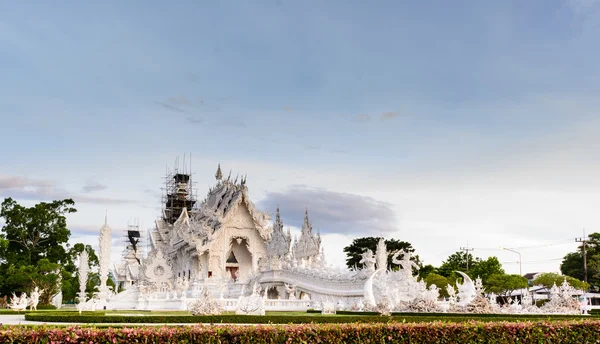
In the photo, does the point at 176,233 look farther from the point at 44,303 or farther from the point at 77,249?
the point at 44,303

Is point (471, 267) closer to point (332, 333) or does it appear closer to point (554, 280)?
point (554, 280)

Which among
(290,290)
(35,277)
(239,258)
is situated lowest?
(290,290)

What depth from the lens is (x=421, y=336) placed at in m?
13.4

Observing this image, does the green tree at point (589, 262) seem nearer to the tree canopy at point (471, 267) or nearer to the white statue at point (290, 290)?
the tree canopy at point (471, 267)

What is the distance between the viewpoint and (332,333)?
1262 cm

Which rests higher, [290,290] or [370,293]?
[370,293]

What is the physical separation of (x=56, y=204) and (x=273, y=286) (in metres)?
19.9

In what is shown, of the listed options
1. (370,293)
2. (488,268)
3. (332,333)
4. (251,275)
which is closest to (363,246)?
(488,268)

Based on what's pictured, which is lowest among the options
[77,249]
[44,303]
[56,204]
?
[44,303]

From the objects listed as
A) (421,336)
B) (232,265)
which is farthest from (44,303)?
(421,336)

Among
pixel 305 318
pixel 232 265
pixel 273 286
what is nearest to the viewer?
pixel 305 318

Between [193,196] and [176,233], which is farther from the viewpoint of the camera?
[193,196]

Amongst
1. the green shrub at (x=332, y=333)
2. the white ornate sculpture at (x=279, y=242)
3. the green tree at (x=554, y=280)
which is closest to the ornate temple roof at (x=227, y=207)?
the white ornate sculpture at (x=279, y=242)

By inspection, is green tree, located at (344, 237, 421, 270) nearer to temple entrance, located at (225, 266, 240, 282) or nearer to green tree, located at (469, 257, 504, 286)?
green tree, located at (469, 257, 504, 286)
